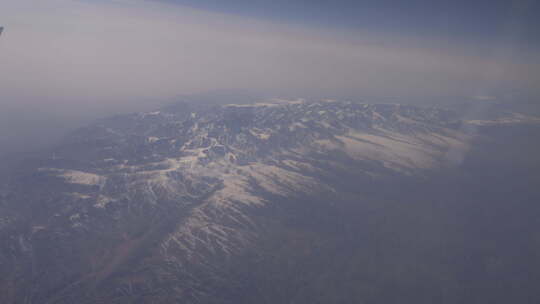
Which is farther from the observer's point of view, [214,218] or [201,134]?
[201,134]

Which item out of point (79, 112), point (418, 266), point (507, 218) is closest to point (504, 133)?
point (507, 218)

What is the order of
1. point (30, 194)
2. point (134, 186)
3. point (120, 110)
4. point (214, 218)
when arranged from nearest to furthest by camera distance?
point (214, 218), point (30, 194), point (134, 186), point (120, 110)

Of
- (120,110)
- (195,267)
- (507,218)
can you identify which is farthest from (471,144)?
(120,110)

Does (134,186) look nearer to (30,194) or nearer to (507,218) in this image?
(30,194)

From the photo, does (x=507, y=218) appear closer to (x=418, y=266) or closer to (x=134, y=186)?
(x=418, y=266)

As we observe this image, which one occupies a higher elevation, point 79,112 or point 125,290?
point 79,112

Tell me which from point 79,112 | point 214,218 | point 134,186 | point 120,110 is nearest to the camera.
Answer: point 214,218

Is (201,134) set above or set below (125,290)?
above

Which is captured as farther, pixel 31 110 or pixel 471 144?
pixel 31 110

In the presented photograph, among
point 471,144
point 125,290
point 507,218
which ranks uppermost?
point 471,144
